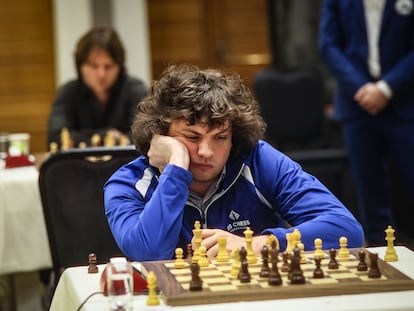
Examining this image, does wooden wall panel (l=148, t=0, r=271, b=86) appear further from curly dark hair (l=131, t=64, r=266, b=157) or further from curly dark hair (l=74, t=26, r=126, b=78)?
curly dark hair (l=131, t=64, r=266, b=157)

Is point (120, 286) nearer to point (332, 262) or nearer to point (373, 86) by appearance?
point (332, 262)

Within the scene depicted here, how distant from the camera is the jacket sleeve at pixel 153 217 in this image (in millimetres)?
2736

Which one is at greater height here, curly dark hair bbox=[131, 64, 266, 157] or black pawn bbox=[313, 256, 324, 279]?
A: curly dark hair bbox=[131, 64, 266, 157]

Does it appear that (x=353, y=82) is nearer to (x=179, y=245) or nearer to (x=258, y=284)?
(x=179, y=245)

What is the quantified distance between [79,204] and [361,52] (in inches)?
84.0

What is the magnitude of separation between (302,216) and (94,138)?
2.39 meters

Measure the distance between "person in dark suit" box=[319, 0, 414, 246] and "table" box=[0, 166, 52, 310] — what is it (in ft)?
5.88

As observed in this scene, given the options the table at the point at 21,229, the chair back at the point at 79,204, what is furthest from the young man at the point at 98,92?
the chair back at the point at 79,204

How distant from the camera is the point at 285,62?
8398 millimetres

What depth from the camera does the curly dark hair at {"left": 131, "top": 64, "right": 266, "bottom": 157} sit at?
9.37 ft

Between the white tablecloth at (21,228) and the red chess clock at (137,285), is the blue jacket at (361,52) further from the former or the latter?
the red chess clock at (137,285)

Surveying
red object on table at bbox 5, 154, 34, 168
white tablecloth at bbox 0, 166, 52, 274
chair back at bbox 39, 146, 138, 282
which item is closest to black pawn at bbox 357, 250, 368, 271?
chair back at bbox 39, 146, 138, 282

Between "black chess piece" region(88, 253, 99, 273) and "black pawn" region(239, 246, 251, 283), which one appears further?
"black chess piece" region(88, 253, 99, 273)

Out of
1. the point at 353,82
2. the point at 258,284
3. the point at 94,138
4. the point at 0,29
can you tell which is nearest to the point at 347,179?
the point at 353,82
